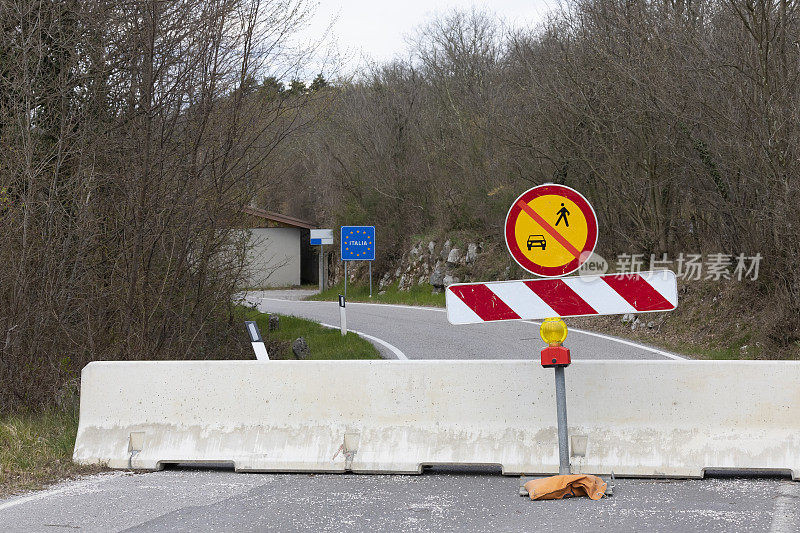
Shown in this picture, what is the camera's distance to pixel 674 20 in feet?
55.7

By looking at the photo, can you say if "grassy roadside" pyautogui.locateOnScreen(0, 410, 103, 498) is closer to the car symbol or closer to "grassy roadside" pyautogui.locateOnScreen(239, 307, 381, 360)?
the car symbol

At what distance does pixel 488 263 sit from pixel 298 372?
85.0ft

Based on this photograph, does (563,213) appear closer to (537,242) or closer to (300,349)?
(537,242)

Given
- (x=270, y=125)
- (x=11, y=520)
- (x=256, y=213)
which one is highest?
(x=270, y=125)

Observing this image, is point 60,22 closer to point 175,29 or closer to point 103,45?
point 103,45

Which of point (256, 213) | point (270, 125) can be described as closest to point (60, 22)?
point (270, 125)

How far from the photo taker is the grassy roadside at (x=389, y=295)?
3219 centimetres

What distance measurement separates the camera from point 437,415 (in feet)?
22.5

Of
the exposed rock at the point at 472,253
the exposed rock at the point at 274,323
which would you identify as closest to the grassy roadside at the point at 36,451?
the exposed rock at the point at 274,323

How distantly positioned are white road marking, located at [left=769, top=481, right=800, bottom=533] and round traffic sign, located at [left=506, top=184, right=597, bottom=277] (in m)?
1.98

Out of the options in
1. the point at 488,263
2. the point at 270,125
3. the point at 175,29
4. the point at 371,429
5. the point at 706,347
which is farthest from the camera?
the point at 488,263

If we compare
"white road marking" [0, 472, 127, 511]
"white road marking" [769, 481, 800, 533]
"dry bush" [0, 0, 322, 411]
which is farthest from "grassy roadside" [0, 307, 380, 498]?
"white road marking" [769, 481, 800, 533]

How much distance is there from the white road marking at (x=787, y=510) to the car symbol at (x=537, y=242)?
222 cm

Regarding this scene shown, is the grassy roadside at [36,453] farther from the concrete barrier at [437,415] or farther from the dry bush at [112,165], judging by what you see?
the dry bush at [112,165]
